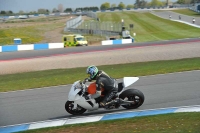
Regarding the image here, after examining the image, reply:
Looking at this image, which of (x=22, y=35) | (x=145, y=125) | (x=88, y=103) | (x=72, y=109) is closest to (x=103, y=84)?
(x=88, y=103)

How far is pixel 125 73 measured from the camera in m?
19.8

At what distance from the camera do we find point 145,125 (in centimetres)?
920

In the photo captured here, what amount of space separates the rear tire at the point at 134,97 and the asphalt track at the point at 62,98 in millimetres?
229

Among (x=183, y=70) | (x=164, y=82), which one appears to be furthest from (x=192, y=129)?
(x=183, y=70)

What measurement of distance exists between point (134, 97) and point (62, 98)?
3673mm

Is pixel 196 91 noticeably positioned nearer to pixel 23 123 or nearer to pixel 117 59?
pixel 23 123

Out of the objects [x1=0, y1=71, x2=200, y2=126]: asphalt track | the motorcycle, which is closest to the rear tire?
the motorcycle

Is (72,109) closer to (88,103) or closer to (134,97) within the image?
(88,103)

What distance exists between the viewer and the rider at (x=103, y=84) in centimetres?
1091

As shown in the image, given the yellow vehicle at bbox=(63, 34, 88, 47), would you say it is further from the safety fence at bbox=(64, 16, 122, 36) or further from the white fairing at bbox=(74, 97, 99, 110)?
the white fairing at bbox=(74, 97, 99, 110)

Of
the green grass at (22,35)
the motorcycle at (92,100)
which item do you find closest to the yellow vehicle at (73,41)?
the green grass at (22,35)

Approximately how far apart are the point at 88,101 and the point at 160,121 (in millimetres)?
2522

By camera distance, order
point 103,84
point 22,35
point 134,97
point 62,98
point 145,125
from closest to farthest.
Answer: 1. point 145,125
2. point 103,84
3. point 134,97
4. point 62,98
5. point 22,35

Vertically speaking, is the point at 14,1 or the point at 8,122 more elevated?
the point at 14,1
